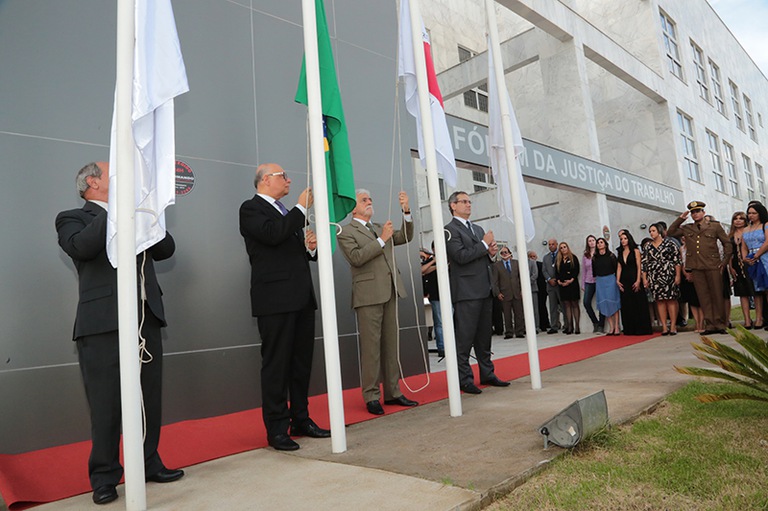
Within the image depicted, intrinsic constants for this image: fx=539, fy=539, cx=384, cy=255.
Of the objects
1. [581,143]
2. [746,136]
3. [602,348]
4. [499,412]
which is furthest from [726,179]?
[499,412]

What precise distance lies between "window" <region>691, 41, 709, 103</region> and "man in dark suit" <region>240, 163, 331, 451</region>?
20.1 m

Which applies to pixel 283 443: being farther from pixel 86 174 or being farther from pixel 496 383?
pixel 496 383

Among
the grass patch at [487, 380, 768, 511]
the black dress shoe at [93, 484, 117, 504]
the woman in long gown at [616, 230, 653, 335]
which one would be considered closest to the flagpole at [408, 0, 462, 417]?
the grass patch at [487, 380, 768, 511]

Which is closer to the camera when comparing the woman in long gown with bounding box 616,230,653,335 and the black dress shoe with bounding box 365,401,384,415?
the black dress shoe with bounding box 365,401,384,415

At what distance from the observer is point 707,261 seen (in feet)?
26.7

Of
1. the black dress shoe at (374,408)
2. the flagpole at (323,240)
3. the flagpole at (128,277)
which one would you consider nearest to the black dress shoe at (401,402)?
the black dress shoe at (374,408)

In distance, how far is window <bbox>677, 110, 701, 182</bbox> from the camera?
16406 millimetres

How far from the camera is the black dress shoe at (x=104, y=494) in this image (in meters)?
2.62

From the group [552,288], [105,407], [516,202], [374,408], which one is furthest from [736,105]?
[105,407]

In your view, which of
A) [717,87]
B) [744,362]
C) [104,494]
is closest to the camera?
[104,494]

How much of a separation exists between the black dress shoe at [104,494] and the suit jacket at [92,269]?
30.0 inches

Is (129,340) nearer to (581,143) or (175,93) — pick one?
(175,93)

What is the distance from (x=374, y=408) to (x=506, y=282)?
7.81 m

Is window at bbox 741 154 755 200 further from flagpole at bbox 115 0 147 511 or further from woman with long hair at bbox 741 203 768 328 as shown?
flagpole at bbox 115 0 147 511
